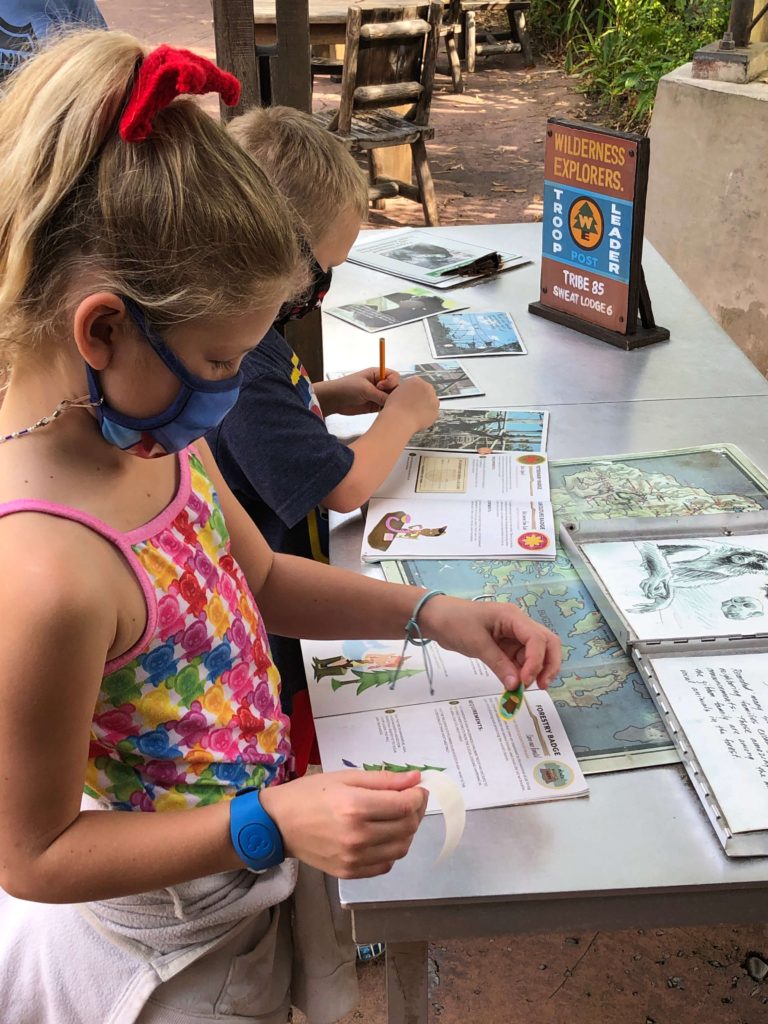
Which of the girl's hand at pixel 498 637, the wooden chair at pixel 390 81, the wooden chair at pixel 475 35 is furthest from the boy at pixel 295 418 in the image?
the wooden chair at pixel 475 35

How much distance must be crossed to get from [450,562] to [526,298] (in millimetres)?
1123

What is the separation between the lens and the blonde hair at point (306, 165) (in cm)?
148

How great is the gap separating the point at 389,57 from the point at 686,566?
15.1 feet

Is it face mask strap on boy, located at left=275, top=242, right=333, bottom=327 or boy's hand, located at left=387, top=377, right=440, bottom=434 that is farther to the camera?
boy's hand, located at left=387, top=377, right=440, bottom=434

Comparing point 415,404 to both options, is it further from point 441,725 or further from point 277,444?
point 441,725

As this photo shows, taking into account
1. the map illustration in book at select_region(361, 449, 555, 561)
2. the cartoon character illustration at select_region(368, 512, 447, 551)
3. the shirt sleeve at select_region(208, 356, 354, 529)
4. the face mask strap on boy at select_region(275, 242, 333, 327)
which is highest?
the face mask strap on boy at select_region(275, 242, 333, 327)

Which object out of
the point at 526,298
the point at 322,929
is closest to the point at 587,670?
the point at 322,929

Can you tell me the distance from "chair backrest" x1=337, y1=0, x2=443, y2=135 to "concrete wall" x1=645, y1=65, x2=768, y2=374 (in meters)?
1.66

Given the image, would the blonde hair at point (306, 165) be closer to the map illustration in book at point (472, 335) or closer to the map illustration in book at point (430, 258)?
the map illustration in book at point (472, 335)

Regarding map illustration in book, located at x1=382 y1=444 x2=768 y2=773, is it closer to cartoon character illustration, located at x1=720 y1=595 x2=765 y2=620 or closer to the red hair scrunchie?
cartoon character illustration, located at x1=720 y1=595 x2=765 y2=620

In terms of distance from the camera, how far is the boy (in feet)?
4.75

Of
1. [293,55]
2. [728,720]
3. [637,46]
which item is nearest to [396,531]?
[728,720]

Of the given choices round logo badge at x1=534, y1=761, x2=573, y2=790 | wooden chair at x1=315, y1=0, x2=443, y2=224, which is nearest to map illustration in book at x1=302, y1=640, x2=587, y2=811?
round logo badge at x1=534, y1=761, x2=573, y2=790

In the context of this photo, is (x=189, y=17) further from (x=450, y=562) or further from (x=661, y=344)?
(x=450, y=562)
